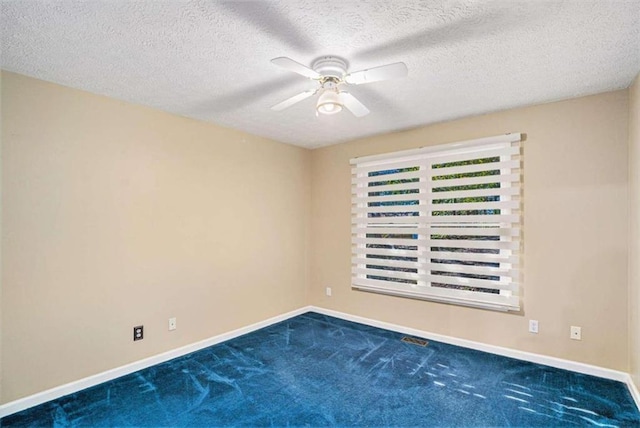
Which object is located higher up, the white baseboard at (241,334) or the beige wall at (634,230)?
the beige wall at (634,230)

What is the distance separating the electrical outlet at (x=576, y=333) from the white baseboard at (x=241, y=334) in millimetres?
223

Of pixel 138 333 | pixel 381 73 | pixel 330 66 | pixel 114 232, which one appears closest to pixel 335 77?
pixel 330 66

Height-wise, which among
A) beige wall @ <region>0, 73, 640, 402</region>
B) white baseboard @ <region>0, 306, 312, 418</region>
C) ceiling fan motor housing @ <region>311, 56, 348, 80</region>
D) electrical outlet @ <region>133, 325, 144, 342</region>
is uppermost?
ceiling fan motor housing @ <region>311, 56, 348, 80</region>

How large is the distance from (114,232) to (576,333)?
415cm

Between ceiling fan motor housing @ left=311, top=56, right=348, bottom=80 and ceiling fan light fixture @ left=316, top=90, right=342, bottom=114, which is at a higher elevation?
ceiling fan motor housing @ left=311, top=56, right=348, bottom=80

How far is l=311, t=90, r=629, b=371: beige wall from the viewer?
269 cm

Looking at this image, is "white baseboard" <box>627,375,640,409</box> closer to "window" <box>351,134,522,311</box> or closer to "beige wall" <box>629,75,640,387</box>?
"beige wall" <box>629,75,640,387</box>

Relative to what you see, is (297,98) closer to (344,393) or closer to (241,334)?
(344,393)

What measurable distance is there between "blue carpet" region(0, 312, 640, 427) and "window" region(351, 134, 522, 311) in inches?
28.7

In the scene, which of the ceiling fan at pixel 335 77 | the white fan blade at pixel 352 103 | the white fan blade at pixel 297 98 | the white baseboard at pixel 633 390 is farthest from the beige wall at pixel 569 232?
the white fan blade at pixel 297 98

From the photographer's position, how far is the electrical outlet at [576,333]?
2812mm

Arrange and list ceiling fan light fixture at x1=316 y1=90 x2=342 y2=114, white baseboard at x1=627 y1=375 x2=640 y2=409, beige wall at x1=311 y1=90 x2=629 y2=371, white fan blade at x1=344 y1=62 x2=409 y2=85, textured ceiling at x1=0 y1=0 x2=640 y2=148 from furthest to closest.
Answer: beige wall at x1=311 y1=90 x2=629 y2=371 → white baseboard at x1=627 y1=375 x2=640 y2=409 → ceiling fan light fixture at x1=316 y1=90 x2=342 y2=114 → white fan blade at x1=344 y1=62 x2=409 y2=85 → textured ceiling at x1=0 y1=0 x2=640 y2=148

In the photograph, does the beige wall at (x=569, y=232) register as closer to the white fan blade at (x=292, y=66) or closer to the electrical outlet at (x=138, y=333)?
the white fan blade at (x=292, y=66)

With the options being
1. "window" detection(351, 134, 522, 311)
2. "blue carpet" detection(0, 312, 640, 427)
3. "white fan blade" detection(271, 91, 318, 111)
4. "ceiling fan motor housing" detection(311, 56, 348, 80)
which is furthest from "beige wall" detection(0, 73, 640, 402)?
"ceiling fan motor housing" detection(311, 56, 348, 80)
